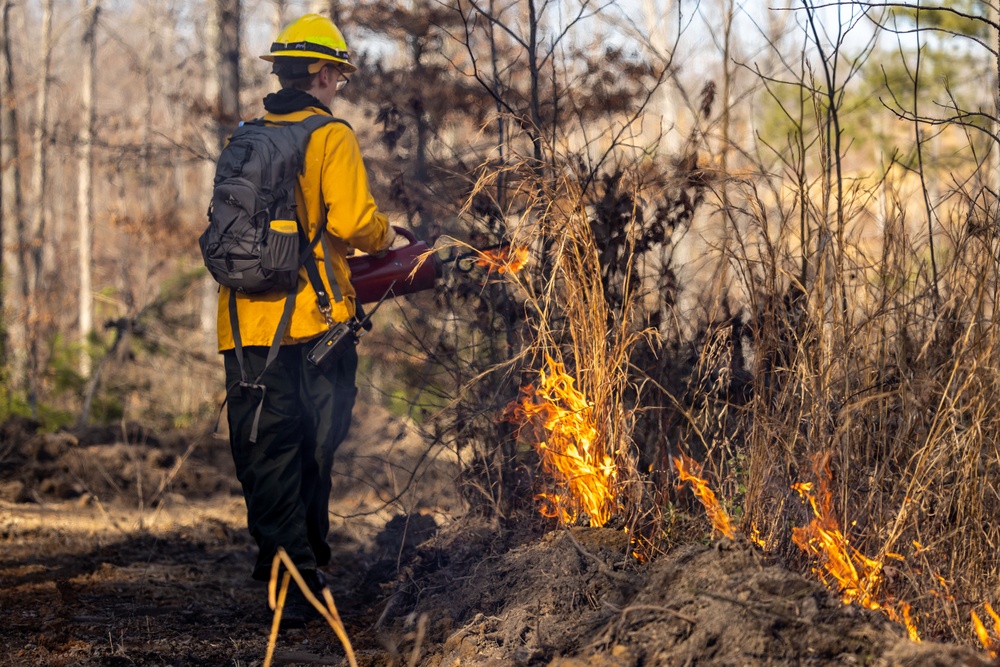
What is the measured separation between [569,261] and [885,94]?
687 inches

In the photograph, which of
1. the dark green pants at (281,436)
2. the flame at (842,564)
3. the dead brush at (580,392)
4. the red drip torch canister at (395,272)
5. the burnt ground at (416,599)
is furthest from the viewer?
the red drip torch canister at (395,272)

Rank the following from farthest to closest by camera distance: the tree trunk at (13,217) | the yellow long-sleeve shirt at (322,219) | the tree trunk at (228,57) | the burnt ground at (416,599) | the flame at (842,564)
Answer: the tree trunk at (228,57) < the tree trunk at (13,217) < the yellow long-sleeve shirt at (322,219) < the flame at (842,564) < the burnt ground at (416,599)

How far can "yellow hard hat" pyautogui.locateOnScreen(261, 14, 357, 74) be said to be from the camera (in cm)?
400

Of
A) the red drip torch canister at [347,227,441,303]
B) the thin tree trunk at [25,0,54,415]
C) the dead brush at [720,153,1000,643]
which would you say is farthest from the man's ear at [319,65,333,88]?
the thin tree trunk at [25,0,54,415]

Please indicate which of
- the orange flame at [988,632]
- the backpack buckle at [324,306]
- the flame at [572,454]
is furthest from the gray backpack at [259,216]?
the orange flame at [988,632]

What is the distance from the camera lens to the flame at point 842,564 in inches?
114

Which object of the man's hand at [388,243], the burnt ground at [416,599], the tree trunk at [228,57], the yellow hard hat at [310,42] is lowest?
the burnt ground at [416,599]

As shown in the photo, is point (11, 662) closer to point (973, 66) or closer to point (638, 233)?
point (638, 233)

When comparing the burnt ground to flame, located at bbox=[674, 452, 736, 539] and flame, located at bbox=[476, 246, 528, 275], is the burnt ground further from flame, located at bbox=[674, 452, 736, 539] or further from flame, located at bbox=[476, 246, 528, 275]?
flame, located at bbox=[476, 246, 528, 275]

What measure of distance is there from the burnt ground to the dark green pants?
0.31 m

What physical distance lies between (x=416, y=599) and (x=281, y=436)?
0.84 meters

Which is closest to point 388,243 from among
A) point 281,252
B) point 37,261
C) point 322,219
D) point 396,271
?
Result: point 396,271

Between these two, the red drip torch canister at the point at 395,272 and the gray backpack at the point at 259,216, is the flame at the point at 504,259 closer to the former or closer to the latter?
the red drip torch canister at the point at 395,272

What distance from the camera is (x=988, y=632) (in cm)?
284
